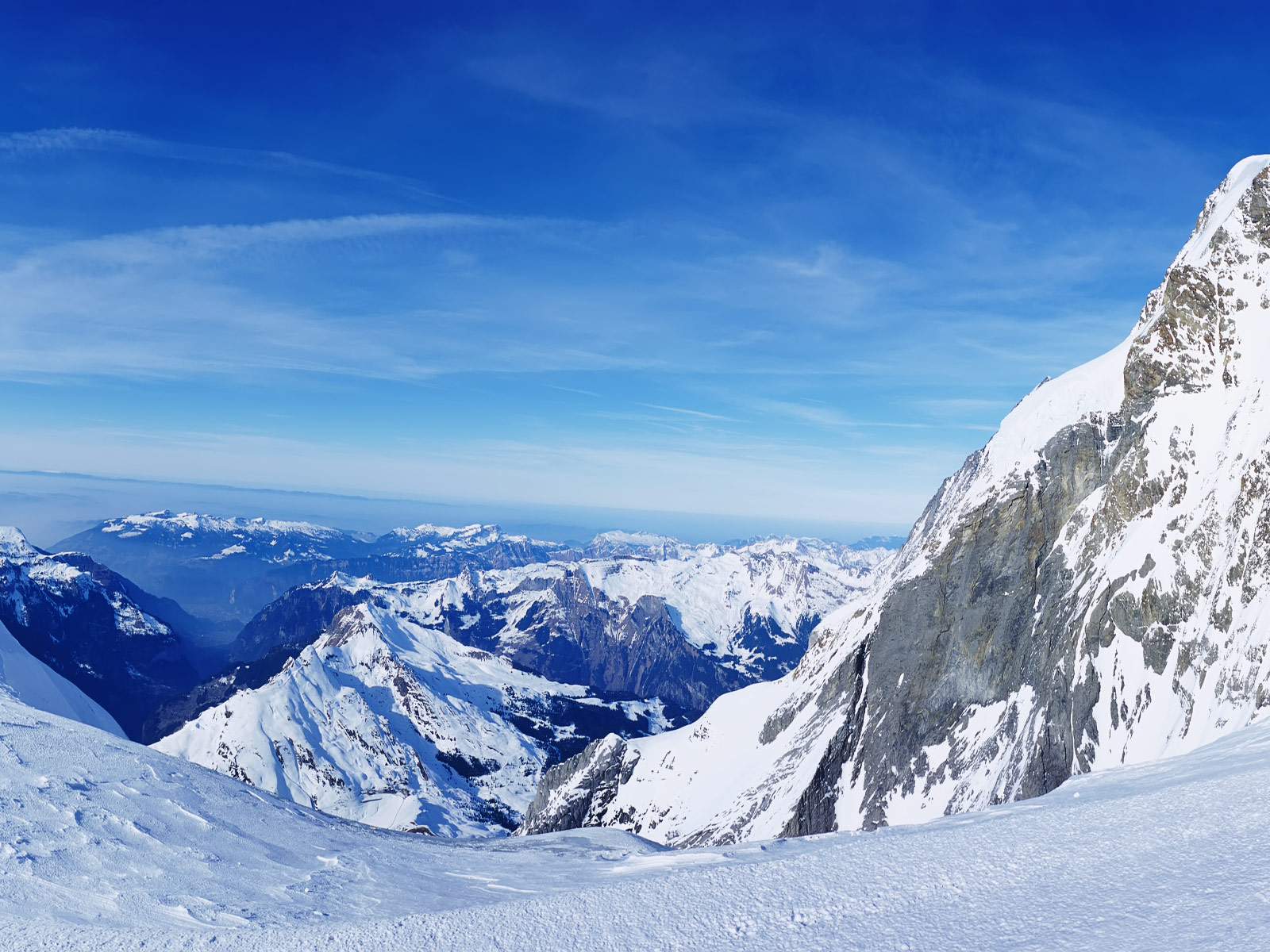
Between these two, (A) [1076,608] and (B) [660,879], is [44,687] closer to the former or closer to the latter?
(B) [660,879]

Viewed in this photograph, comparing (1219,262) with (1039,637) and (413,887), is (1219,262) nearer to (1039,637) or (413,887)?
(1039,637)

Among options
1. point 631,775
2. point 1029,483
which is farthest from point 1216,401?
point 631,775

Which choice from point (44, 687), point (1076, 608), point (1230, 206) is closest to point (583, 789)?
point (1076, 608)

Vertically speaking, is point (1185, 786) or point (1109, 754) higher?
point (1185, 786)

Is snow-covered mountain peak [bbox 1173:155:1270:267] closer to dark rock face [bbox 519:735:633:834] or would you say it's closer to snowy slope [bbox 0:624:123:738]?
snowy slope [bbox 0:624:123:738]

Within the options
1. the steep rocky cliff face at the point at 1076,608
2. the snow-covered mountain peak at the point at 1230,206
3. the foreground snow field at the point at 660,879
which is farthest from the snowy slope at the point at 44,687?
the snow-covered mountain peak at the point at 1230,206

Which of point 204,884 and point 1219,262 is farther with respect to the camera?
point 1219,262
